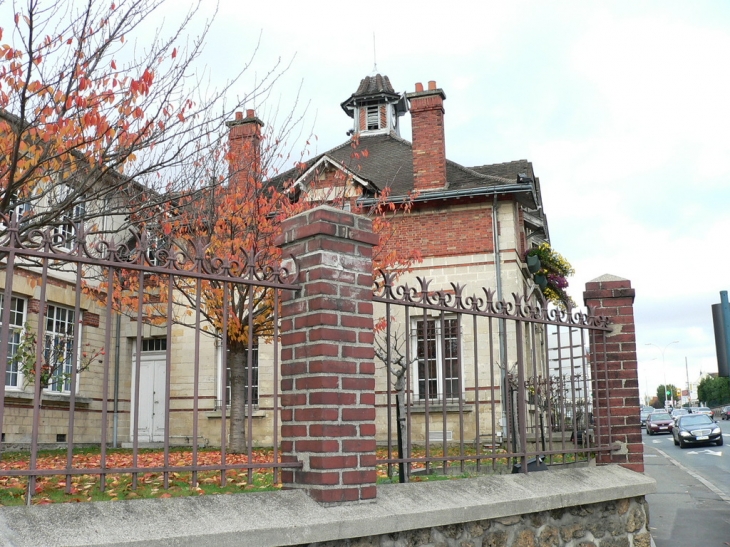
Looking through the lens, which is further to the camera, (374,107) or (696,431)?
(696,431)

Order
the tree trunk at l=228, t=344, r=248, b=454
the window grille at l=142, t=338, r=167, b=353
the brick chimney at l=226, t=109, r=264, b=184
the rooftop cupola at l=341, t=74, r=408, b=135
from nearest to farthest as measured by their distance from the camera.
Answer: the brick chimney at l=226, t=109, r=264, b=184 < the tree trunk at l=228, t=344, r=248, b=454 < the window grille at l=142, t=338, r=167, b=353 < the rooftop cupola at l=341, t=74, r=408, b=135

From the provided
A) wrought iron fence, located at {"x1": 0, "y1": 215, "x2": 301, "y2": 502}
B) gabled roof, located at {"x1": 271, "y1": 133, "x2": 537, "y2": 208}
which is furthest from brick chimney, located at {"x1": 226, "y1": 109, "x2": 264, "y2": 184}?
gabled roof, located at {"x1": 271, "y1": 133, "x2": 537, "y2": 208}

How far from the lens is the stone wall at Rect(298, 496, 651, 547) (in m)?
4.36

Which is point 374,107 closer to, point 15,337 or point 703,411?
point 15,337

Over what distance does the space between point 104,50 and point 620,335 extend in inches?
215

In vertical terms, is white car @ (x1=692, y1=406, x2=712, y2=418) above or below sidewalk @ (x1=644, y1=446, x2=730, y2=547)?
above

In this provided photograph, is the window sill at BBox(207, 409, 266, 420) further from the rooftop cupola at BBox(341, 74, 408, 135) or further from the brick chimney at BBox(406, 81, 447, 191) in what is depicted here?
the rooftop cupola at BBox(341, 74, 408, 135)

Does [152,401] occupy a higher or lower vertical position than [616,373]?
lower

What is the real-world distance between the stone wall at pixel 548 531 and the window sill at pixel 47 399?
12.0 metres

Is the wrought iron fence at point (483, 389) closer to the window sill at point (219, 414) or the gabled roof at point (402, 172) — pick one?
the gabled roof at point (402, 172)

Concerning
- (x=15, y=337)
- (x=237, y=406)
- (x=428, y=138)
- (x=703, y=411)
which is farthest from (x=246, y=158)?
(x=703, y=411)

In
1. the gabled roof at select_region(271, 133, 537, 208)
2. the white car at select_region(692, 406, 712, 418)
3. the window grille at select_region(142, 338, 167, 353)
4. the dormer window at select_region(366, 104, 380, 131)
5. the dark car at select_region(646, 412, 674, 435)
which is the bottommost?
the dark car at select_region(646, 412, 674, 435)

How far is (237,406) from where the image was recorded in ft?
46.8

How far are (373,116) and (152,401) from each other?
39.3ft
